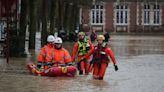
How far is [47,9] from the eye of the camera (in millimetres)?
38719

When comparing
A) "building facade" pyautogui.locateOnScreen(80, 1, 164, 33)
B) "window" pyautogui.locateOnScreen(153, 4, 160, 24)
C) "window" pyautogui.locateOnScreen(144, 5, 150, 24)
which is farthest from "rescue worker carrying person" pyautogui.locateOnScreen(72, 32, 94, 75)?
"window" pyautogui.locateOnScreen(153, 4, 160, 24)

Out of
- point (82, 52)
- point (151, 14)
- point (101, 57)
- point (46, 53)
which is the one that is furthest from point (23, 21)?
point (151, 14)

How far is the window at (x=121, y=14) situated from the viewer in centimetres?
9371

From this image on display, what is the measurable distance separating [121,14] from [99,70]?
251 ft

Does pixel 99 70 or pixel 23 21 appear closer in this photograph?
pixel 99 70

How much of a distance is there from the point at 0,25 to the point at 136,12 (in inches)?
2256

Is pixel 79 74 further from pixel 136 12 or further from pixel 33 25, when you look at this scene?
pixel 136 12

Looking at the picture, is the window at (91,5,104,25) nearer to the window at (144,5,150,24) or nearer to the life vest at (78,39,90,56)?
the window at (144,5,150,24)

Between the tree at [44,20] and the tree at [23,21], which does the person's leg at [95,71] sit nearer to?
the tree at [23,21]

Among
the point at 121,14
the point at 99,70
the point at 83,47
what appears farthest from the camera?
the point at 121,14

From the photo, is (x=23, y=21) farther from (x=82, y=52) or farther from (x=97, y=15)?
(x=97, y=15)

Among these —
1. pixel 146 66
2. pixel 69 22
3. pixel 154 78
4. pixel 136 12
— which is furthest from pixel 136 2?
pixel 154 78

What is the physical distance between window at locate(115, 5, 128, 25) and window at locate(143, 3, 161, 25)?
300 cm

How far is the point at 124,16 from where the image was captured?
94062 mm
